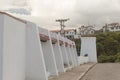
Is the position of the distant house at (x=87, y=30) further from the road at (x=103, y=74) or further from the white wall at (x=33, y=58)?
the white wall at (x=33, y=58)

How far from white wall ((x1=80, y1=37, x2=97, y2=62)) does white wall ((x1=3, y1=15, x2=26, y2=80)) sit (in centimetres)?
3752

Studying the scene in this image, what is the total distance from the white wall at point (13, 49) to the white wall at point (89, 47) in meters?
37.5

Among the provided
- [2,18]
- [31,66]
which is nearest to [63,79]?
[31,66]

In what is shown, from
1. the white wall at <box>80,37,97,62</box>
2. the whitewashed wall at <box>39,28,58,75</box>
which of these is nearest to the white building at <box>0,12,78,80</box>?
the whitewashed wall at <box>39,28,58,75</box>

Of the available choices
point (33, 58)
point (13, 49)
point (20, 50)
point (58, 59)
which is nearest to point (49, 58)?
point (58, 59)

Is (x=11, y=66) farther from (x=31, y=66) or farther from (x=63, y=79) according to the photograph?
(x=63, y=79)

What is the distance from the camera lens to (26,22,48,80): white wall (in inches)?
686

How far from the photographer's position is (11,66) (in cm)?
1388

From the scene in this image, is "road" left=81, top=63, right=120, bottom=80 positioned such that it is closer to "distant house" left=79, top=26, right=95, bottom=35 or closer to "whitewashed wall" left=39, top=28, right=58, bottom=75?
"whitewashed wall" left=39, top=28, right=58, bottom=75

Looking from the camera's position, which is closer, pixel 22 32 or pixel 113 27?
pixel 22 32

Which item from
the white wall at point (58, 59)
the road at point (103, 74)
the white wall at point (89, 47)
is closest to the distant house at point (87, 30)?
the white wall at point (89, 47)

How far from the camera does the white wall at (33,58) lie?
57.2 feet

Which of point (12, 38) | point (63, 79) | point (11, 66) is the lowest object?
point (63, 79)

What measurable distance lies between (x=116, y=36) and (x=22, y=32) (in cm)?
6200
